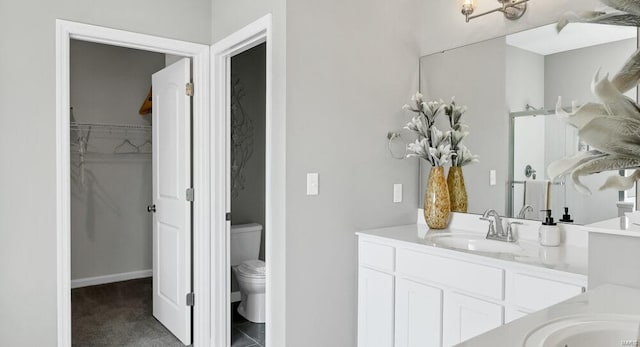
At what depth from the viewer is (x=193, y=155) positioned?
3021mm

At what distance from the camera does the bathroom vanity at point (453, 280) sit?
1718 mm

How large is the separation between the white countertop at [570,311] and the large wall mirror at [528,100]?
1.03m

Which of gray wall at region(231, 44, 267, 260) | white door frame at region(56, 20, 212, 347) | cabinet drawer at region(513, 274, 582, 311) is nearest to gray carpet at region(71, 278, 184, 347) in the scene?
white door frame at region(56, 20, 212, 347)

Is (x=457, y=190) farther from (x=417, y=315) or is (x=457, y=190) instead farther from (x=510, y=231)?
(x=417, y=315)

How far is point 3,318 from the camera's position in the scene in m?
2.31

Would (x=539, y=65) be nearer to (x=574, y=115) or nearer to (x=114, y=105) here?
(x=574, y=115)

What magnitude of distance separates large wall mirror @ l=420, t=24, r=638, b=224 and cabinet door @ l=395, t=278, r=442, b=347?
681 mm

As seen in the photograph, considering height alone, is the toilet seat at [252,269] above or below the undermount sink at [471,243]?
below

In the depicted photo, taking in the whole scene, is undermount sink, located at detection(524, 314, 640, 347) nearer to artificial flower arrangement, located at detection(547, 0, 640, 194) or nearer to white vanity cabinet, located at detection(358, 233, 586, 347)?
artificial flower arrangement, located at detection(547, 0, 640, 194)

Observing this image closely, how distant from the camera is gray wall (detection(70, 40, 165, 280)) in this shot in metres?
4.50

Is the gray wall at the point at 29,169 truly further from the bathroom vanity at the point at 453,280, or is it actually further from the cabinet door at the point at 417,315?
the cabinet door at the point at 417,315

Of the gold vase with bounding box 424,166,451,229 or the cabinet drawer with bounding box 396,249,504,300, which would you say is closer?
the cabinet drawer with bounding box 396,249,504,300

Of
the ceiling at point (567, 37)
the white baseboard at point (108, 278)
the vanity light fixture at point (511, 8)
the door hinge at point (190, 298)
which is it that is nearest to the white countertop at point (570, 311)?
the ceiling at point (567, 37)

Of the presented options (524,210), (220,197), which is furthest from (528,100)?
(220,197)
